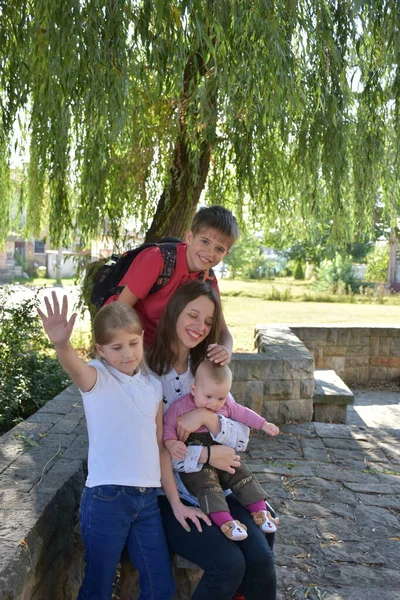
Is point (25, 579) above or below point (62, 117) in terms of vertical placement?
below

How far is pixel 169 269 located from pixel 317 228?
519cm

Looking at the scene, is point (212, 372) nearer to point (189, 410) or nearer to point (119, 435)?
point (189, 410)

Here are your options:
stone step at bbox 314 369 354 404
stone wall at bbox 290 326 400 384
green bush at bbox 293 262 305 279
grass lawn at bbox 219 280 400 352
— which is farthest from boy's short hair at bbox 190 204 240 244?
green bush at bbox 293 262 305 279

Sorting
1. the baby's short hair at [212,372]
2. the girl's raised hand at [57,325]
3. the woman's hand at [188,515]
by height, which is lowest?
the woman's hand at [188,515]

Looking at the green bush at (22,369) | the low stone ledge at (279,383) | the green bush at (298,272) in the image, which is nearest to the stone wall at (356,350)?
the low stone ledge at (279,383)

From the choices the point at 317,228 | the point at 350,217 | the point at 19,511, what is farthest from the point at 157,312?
the point at 317,228

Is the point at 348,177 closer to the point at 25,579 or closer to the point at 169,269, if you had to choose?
the point at 169,269

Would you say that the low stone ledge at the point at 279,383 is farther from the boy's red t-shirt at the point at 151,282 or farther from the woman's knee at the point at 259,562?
the woman's knee at the point at 259,562

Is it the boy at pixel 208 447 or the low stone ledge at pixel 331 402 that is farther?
the low stone ledge at pixel 331 402

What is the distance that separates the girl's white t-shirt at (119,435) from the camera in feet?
7.52

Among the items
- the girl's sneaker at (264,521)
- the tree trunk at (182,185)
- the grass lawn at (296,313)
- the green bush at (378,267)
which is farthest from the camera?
the green bush at (378,267)

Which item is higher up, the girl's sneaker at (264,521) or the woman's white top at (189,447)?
the woman's white top at (189,447)

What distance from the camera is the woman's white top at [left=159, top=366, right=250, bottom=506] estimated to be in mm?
2463

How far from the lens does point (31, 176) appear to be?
637cm
